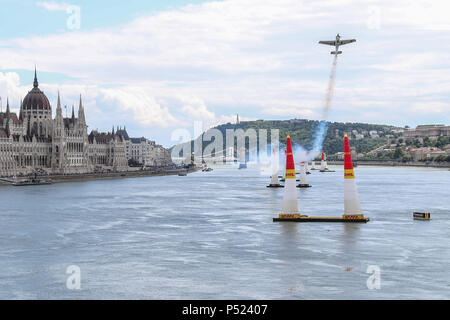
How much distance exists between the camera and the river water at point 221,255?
31438mm

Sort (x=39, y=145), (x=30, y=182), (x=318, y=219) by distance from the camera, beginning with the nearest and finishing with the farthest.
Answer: (x=318, y=219), (x=30, y=182), (x=39, y=145)

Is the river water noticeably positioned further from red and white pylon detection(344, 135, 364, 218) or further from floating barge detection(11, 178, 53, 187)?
floating barge detection(11, 178, 53, 187)

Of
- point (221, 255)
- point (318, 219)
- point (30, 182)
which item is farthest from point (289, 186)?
point (30, 182)

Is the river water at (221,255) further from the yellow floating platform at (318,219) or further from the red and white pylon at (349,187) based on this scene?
the red and white pylon at (349,187)

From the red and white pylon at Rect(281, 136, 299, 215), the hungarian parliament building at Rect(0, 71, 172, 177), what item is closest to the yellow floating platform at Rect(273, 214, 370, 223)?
the red and white pylon at Rect(281, 136, 299, 215)

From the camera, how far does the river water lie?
31.4 meters

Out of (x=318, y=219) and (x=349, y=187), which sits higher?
(x=349, y=187)

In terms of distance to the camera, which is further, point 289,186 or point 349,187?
point 289,186

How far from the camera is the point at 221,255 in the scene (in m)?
40.4

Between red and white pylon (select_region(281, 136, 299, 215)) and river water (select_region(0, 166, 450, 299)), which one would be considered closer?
river water (select_region(0, 166, 450, 299))

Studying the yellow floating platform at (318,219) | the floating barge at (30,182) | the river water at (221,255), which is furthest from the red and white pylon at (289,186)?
the floating barge at (30,182)

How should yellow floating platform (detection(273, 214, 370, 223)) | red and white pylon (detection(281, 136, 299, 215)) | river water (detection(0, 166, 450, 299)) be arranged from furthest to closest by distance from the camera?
yellow floating platform (detection(273, 214, 370, 223)) → red and white pylon (detection(281, 136, 299, 215)) → river water (detection(0, 166, 450, 299))

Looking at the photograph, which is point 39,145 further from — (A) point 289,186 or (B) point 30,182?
(A) point 289,186
